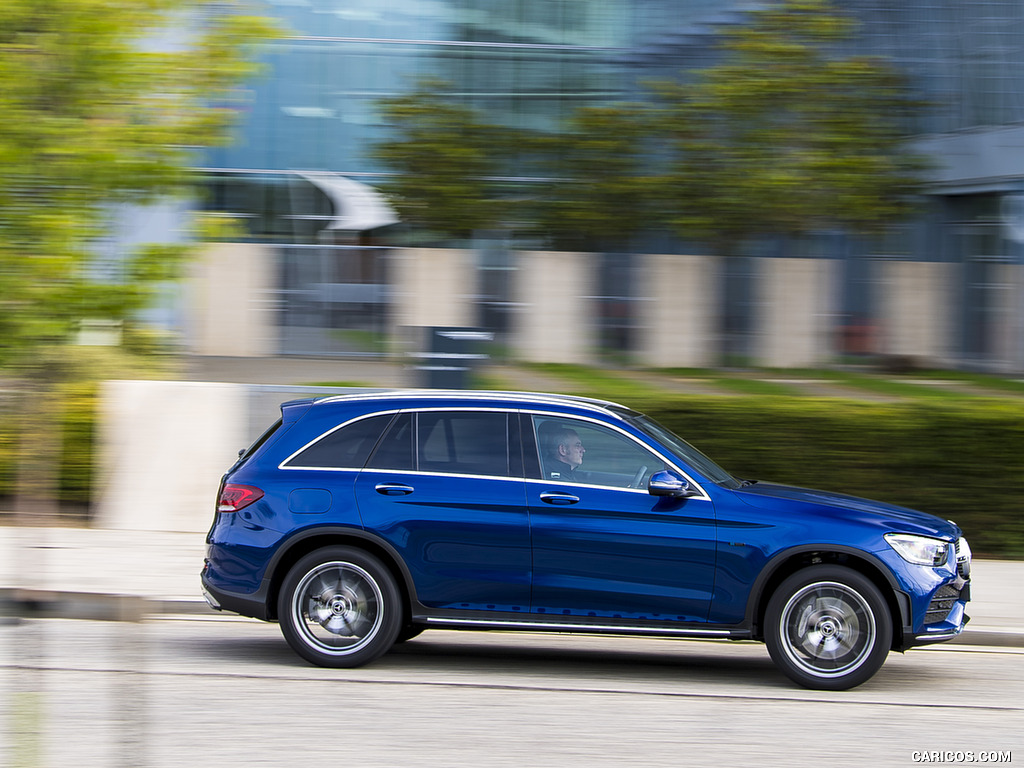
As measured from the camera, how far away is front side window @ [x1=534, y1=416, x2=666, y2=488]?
6887mm

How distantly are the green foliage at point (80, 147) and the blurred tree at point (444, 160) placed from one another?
30.3ft

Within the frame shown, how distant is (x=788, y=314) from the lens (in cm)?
2042

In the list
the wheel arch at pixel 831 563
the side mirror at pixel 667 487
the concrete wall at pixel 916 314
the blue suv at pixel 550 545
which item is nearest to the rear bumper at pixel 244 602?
the blue suv at pixel 550 545

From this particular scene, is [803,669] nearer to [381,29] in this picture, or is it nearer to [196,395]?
[196,395]

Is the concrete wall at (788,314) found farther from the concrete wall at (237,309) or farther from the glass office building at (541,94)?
the concrete wall at (237,309)

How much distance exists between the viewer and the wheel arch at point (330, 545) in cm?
684

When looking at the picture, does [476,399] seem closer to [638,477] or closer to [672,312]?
[638,477]

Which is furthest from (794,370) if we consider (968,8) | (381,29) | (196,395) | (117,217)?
(117,217)

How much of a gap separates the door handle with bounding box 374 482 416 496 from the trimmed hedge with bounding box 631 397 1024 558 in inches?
191

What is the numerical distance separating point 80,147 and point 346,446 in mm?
4004

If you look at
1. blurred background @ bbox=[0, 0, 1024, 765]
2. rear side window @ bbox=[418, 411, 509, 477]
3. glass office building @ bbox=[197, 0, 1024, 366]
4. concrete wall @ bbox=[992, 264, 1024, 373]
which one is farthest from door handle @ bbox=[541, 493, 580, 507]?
concrete wall @ bbox=[992, 264, 1024, 373]

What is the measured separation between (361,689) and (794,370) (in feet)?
47.9

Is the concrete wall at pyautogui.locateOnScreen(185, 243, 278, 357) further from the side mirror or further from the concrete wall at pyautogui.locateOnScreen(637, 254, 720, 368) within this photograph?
the side mirror

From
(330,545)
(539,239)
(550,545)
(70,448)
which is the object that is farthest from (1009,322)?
(330,545)
